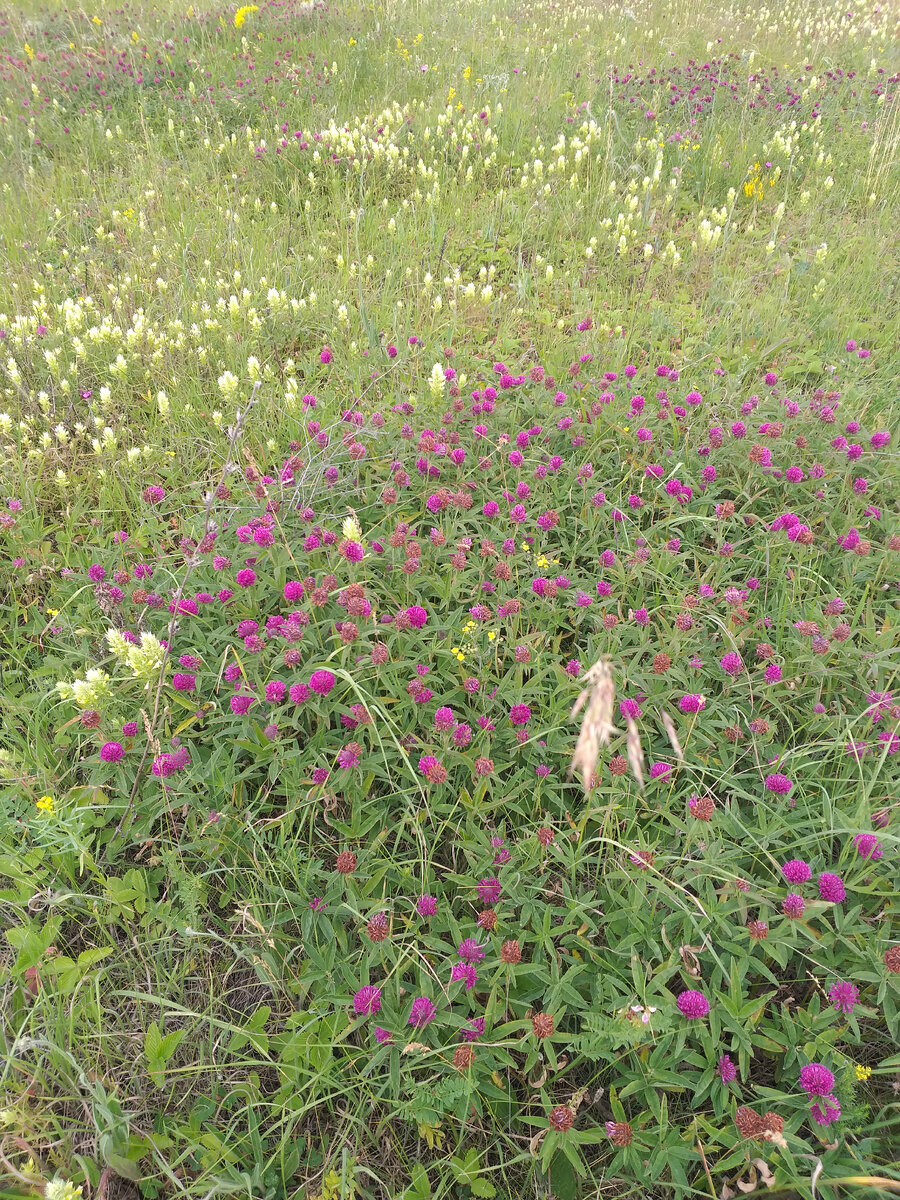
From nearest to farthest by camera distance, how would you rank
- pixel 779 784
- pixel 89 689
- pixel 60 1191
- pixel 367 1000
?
1. pixel 60 1191
2. pixel 367 1000
3. pixel 779 784
4. pixel 89 689

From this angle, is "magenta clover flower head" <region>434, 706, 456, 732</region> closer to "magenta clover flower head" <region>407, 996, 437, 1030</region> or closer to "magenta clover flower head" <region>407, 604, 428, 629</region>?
"magenta clover flower head" <region>407, 604, 428, 629</region>

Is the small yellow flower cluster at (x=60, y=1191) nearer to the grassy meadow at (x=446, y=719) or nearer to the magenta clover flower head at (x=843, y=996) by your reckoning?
the grassy meadow at (x=446, y=719)

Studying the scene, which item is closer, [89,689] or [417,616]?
[89,689]

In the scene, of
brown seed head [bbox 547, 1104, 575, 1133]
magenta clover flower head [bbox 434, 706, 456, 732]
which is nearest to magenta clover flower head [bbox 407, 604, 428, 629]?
magenta clover flower head [bbox 434, 706, 456, 732]

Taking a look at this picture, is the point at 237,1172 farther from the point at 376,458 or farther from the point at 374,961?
the point at 376,458

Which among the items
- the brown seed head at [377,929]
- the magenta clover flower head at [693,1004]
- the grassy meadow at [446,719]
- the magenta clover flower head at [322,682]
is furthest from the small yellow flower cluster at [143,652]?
the magenta clover flower head at [693,1004]

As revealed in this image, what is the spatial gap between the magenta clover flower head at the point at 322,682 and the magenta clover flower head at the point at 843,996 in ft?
5.37

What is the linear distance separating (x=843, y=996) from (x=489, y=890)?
957mm

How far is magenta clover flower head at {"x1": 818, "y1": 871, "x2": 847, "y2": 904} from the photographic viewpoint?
1833 mm

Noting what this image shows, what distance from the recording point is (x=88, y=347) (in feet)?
13.3

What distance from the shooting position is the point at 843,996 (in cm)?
173

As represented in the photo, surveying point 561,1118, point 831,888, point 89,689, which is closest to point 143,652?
point 89,689

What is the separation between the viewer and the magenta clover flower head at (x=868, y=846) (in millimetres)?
1897

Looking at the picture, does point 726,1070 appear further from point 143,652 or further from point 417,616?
point 143,652
